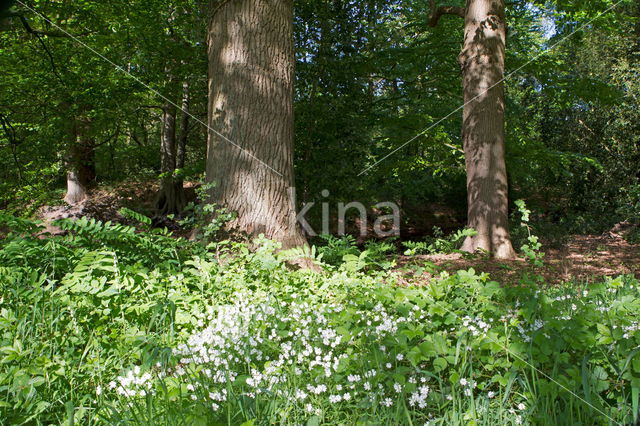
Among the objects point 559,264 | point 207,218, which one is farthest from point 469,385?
point 559,264

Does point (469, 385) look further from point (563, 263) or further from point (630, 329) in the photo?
point (563, 263)

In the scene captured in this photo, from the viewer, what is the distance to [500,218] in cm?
705

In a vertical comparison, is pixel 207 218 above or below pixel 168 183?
below

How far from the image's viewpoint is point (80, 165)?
1190cm

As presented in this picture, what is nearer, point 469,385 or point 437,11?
point 469,385

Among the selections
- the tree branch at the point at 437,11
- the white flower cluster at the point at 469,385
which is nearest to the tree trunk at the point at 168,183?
the tree branch at the point at 437,11

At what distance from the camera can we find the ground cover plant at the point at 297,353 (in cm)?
204

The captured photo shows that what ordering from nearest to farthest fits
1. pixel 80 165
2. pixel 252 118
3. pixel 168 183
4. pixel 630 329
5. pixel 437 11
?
1. pixel 630 329
2. pixel 252 118
3. pixel 437 11
4. pixel 80 165
5. pixel 168 183

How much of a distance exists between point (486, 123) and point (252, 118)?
3.90 metres

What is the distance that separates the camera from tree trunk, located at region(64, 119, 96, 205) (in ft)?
32.6

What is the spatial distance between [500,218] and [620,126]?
8.84 m

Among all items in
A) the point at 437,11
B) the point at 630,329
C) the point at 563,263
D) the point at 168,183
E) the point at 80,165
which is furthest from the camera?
the point at 168,183

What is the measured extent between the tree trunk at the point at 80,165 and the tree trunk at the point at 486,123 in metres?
7.55

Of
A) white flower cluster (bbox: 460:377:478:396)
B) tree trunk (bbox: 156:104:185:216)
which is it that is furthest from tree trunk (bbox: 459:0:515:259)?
tree trunk (bbox: 156:104:185:216)
